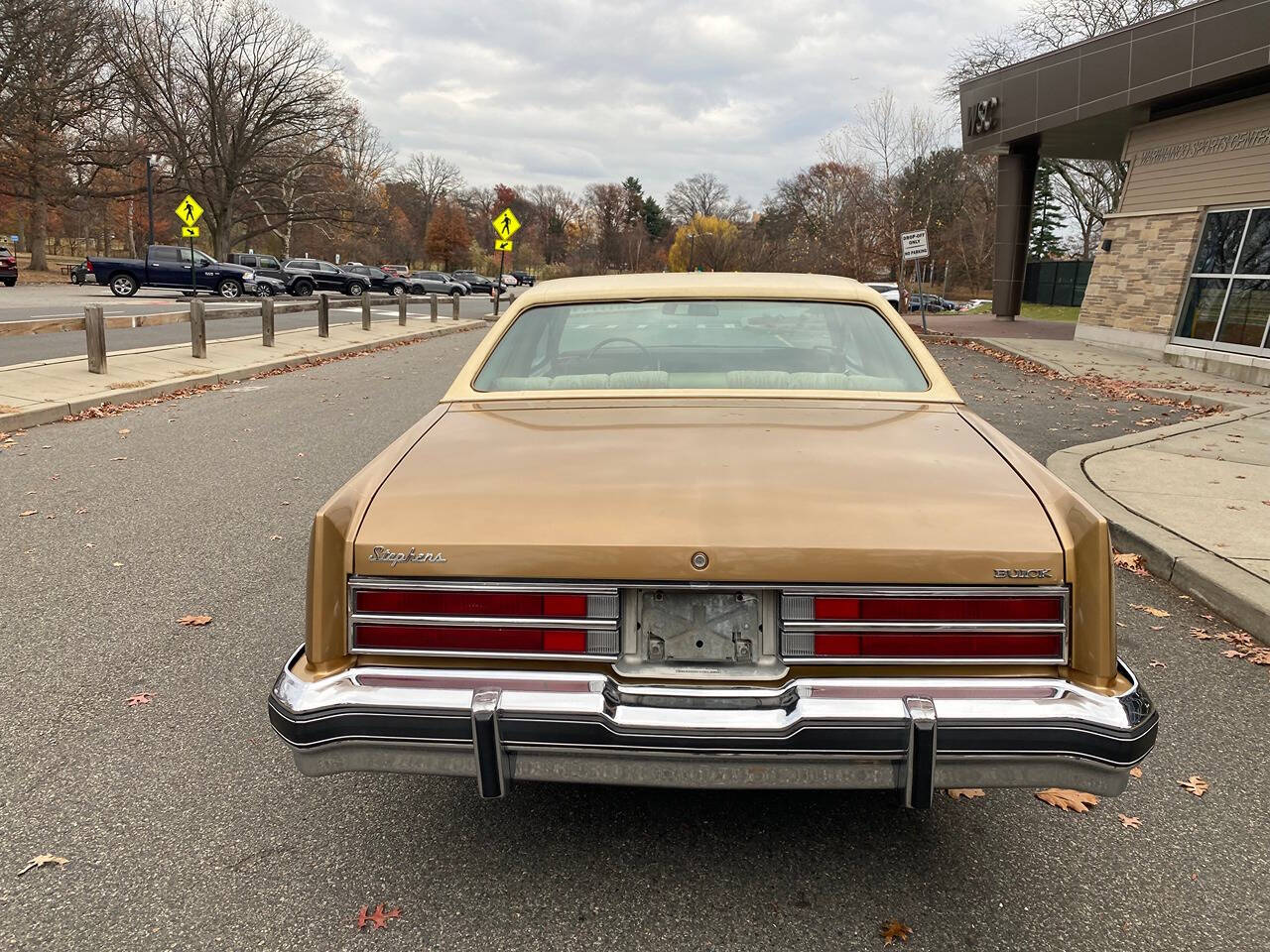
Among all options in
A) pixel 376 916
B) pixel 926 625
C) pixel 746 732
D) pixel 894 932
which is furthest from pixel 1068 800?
pixel 376 916

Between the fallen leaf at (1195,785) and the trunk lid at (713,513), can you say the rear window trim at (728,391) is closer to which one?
the trunk lid at (713,513)

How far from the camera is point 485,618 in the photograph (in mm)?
2193

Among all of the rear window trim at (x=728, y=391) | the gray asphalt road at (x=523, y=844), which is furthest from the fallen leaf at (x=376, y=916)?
the rear window trim at (x=728, y=391)

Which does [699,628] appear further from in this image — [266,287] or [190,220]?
[190,220]

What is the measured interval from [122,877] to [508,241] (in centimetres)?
3134

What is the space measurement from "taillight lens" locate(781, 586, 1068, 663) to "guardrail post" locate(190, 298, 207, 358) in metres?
14.1

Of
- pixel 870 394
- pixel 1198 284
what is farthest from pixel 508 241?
pixel 870 394

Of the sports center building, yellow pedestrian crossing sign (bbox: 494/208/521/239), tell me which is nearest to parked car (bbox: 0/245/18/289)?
yellow pedestrian crossing sign (bbox: 494/208/521/239)

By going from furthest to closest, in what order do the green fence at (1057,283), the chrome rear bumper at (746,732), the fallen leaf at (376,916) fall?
the green fence at (1057,283)
the fallen leaf at (376,916)
the chrome rear bumper at (746,732)

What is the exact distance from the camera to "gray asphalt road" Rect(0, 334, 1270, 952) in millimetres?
2299

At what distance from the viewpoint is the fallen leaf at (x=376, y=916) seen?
2287mm

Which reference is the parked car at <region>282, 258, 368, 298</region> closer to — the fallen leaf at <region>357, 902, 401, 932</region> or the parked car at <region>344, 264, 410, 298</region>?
the parked car at <region>344, 264, 410, 298</region>

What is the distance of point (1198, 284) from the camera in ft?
57.1

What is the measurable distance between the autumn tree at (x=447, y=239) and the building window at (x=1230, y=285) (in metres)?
83.9
